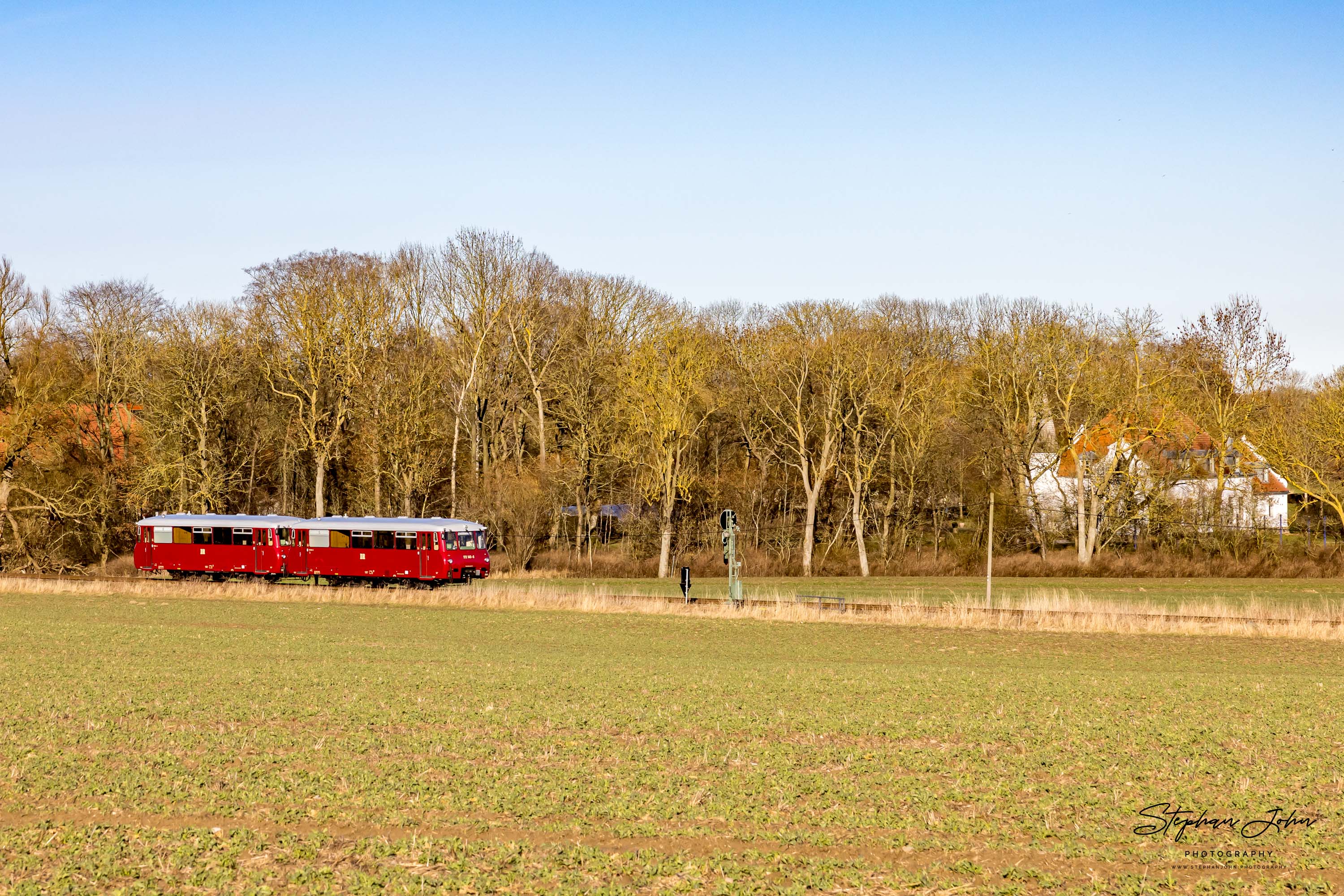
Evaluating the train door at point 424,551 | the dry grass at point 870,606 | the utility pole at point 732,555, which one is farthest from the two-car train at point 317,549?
the utility pole at point 732,555

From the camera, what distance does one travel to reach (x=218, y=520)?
54250 millimetres

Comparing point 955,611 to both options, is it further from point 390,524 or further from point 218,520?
point 218,520

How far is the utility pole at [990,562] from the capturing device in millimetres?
35888

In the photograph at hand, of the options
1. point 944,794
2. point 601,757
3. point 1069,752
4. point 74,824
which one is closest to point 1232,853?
point 944,794

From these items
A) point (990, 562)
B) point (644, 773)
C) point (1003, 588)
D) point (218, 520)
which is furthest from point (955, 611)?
point (218, 520)

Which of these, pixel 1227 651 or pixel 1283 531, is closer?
pixel 1227 651

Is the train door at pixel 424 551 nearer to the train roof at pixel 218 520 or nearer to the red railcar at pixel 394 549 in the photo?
the red railcar at pixel 394 549

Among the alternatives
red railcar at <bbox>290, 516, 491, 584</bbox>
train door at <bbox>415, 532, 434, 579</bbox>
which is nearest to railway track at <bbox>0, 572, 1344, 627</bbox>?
red railcar at <bbox>290, 516, 491, 584</bbox>

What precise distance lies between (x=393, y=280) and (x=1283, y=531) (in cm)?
4855

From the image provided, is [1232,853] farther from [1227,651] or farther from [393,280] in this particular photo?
[393,280]

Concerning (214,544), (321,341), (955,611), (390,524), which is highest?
(321,341)

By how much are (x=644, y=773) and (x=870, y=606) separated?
93.1 ft

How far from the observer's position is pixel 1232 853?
34.5 feet

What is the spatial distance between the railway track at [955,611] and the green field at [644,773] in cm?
996
